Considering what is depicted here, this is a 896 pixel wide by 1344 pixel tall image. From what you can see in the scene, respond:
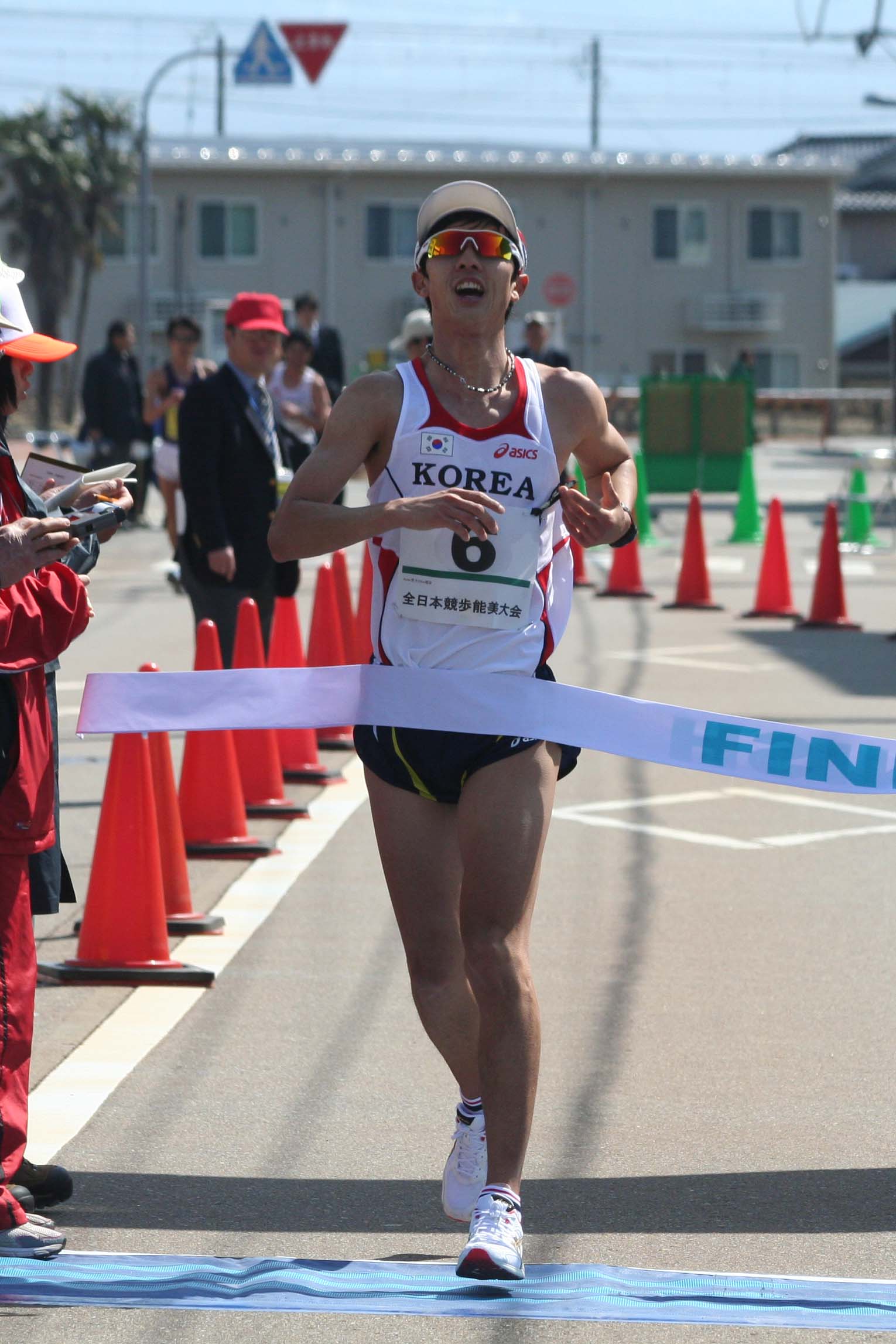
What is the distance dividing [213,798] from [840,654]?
24.0 feet

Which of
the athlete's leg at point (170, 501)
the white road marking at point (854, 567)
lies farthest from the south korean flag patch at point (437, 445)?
the white road marking at point (854, 567)

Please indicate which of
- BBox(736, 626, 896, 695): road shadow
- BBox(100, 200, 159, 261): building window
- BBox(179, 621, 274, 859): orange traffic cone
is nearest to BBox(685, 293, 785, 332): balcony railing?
BBox(100, 200, 159, 261): building window

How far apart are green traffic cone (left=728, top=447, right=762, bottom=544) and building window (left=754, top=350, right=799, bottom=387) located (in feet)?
144

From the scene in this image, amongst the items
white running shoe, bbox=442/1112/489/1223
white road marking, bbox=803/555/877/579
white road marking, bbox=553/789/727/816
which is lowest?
white running shoe, bbox=442/1112/489/1223

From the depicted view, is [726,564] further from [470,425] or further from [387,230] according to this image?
[387,230]

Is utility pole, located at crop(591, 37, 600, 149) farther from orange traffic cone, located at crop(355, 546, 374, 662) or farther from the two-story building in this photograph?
orange traffic cone, located at crop(355, 546, 374, 662)

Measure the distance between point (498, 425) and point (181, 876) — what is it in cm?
310

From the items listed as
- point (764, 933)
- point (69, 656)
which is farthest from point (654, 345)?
point (764, 933)

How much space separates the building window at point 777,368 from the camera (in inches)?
2648

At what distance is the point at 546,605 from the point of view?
4.49m

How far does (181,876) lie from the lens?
7.09m

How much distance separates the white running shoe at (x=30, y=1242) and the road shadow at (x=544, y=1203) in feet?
0.72

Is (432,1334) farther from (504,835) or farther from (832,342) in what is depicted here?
(832,342)

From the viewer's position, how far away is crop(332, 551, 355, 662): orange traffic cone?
12039mm
